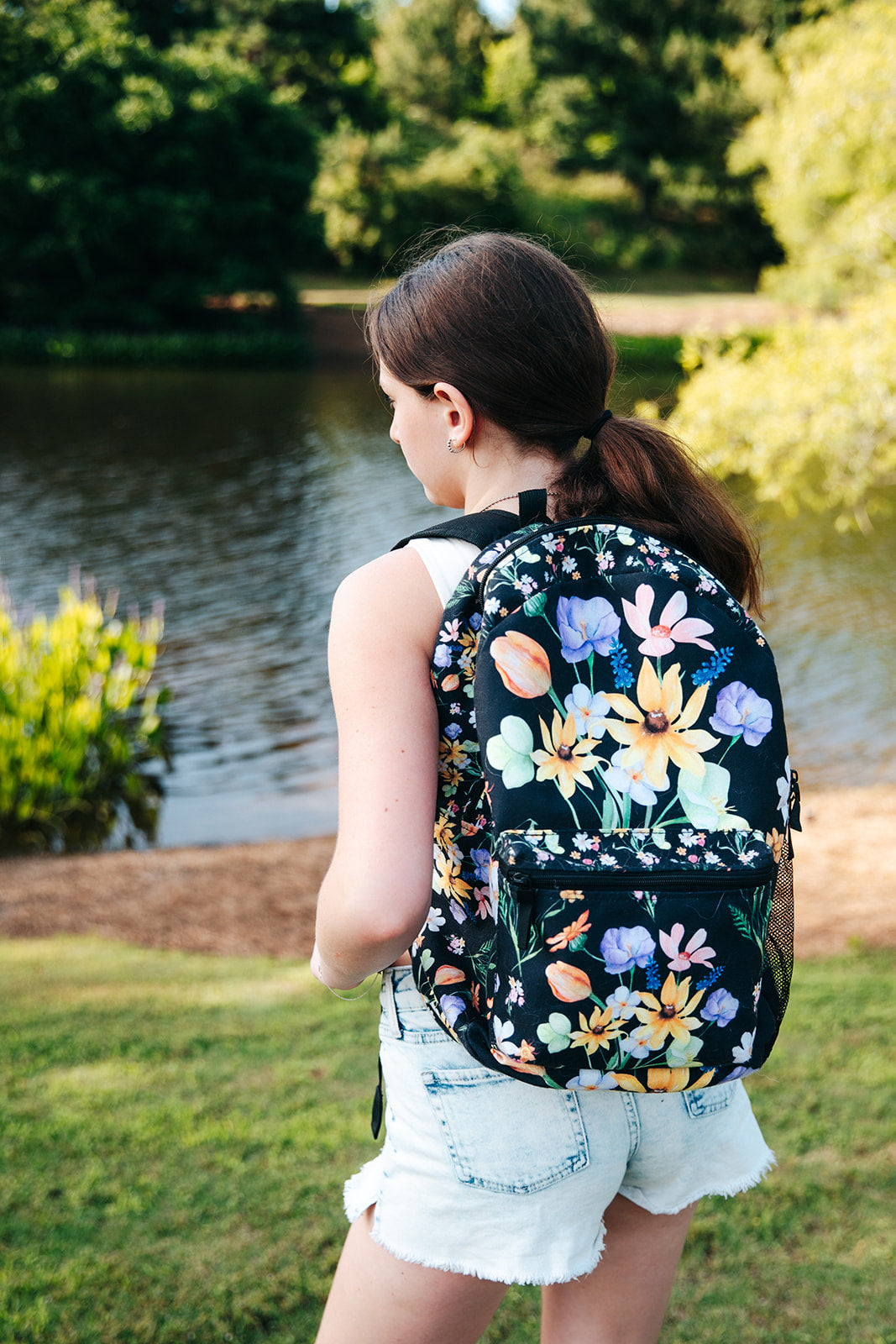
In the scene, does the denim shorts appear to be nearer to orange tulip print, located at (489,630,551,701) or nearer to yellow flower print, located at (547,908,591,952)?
yellow flower print, located at (547,908,591,952)

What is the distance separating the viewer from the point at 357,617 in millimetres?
1207

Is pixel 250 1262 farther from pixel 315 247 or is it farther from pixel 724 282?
pixel 724 282

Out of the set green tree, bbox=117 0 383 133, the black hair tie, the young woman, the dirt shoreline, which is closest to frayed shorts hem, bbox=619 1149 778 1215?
the young woman

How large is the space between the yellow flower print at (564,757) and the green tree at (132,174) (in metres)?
31.6

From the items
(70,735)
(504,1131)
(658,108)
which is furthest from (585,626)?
(658,108)

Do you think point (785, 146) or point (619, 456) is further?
point (785, 146)

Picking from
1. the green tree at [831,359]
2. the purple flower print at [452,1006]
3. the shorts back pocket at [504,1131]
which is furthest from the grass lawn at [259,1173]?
the green tree at [831,359]

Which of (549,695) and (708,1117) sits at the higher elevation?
(549,695)

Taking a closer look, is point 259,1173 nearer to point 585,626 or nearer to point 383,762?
point 383,762

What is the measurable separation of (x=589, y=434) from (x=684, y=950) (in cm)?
64

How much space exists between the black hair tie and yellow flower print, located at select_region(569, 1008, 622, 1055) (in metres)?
0.67

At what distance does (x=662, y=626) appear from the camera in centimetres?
122

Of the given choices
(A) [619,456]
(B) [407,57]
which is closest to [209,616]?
(A) [619,456]

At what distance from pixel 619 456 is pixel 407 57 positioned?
51.6 m
